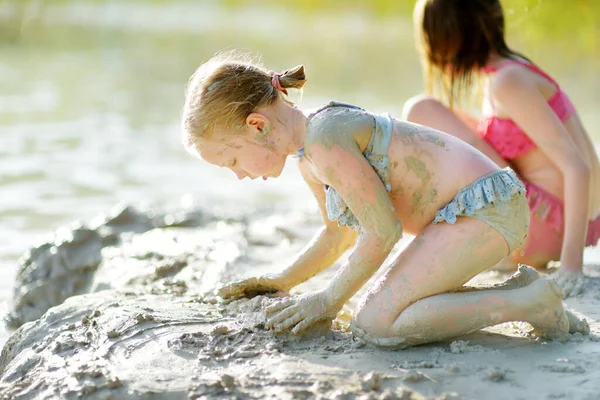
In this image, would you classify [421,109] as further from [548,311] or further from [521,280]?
[548,311]

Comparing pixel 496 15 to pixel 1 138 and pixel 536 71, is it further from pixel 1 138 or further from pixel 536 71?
pixel 1 138

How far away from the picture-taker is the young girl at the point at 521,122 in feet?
9.73

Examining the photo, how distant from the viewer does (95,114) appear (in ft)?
24.8

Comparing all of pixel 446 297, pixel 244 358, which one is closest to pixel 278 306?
pixel 244 358

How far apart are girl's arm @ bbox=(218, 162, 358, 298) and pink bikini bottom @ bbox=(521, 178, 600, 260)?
0.86 m

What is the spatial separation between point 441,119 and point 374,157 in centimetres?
109

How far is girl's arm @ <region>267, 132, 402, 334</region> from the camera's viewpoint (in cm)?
219

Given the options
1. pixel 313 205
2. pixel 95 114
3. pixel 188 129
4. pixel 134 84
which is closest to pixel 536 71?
pixel 188 129

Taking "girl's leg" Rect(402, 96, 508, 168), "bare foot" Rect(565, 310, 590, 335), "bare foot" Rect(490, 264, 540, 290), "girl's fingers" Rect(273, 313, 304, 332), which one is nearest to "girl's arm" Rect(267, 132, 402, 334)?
"girl's fingers" Rect(273, 313, 304, 332)

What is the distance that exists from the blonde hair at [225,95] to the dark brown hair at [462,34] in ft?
3.67

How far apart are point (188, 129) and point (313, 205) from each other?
2.58 m

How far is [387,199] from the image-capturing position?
2209 mm

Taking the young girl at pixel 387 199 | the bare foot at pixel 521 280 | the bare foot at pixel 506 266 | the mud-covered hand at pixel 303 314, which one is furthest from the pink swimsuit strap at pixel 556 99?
the mud-covered hand at pixel 303 314

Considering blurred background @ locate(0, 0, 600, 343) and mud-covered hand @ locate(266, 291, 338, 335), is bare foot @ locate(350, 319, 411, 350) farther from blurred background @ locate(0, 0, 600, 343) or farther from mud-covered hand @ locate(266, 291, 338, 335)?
blurred background @ locate(0, 0, 600, 343)
